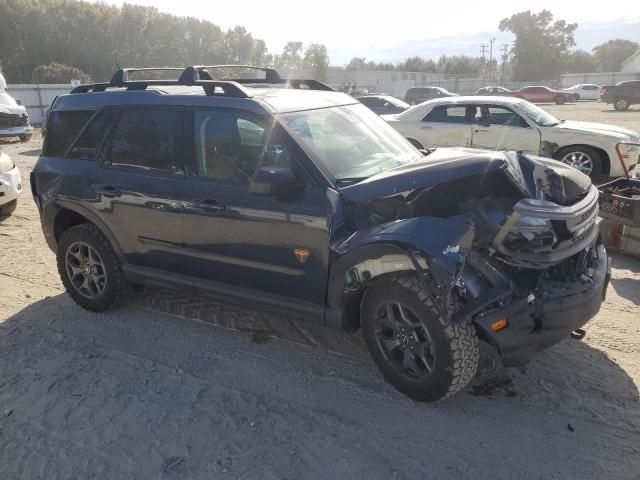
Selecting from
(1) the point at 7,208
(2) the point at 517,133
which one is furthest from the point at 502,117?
(1) the point at 7,208

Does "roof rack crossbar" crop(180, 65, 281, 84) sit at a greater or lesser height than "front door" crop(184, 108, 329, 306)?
greater

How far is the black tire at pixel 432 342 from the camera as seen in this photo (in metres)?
3.06

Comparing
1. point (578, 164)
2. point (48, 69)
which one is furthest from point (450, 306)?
point (48, 69)

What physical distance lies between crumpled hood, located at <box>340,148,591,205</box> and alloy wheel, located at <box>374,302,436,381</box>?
2.37 ft

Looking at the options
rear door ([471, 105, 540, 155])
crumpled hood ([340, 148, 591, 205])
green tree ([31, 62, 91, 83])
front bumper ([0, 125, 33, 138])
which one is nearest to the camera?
crumpled hood ([340, 148, 591, 205])

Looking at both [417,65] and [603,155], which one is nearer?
[603,155]

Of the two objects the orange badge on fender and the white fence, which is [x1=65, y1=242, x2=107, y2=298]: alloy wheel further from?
the white fence

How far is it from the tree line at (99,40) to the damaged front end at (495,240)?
46182mm

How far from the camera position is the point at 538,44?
2886 inches

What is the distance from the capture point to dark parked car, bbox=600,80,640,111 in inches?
1243

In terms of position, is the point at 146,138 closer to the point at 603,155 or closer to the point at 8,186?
the point at 8,186

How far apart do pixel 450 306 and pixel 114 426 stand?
6.86 feet

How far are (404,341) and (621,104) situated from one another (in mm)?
34830

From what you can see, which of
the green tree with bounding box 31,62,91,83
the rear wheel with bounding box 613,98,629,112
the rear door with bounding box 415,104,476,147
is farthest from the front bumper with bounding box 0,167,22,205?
the green tree with bounding box 31,62,91,83
